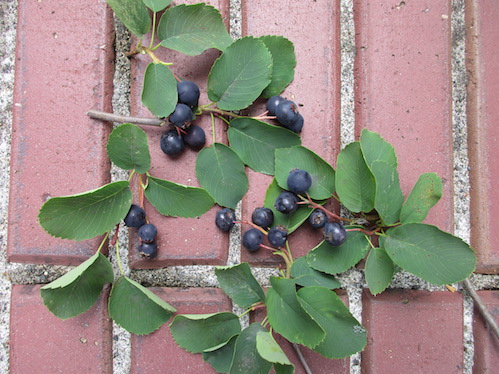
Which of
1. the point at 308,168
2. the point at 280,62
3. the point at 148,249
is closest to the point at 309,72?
the point at 280,62

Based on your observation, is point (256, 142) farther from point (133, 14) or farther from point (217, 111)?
point (133, 14)

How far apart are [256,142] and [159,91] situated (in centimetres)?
17

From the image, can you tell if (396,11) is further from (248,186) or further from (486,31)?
(248,186)

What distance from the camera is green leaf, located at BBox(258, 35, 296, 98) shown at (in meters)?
0.69

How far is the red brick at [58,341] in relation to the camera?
71 cm

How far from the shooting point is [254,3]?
2.42 ft

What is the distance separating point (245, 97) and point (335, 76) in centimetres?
16

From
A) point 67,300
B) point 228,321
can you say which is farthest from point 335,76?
point 67,300

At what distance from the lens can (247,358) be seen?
65 centimetres

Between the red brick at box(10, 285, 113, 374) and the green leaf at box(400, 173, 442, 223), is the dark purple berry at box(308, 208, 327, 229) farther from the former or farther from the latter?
the red brick at box(10, 285, 113, 374)

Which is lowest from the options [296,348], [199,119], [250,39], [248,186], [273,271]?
[296,348]

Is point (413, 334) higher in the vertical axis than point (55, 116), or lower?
lower

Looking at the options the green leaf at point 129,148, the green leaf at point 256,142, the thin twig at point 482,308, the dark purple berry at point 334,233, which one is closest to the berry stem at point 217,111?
the green leaf at point 256,142

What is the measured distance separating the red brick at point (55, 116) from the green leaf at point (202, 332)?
0.62ft
